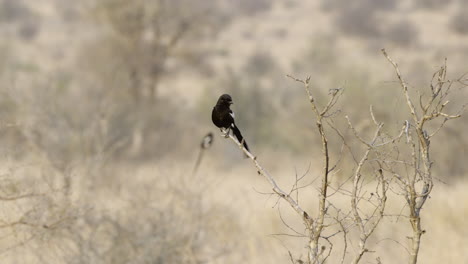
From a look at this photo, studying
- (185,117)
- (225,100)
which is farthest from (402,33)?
(225,100)

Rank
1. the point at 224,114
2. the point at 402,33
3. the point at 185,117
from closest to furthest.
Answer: the point at 224,114
the point at 185,117
the point at 402,33

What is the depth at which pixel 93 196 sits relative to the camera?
7539mm

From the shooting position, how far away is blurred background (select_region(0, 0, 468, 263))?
5.83 metres

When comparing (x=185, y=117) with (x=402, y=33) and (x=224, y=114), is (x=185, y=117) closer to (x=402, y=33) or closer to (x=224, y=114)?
(x=224, y=114)

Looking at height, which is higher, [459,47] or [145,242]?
[459,47]

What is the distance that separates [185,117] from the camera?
63.2ft

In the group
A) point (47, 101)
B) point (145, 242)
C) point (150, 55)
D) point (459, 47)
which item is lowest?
point (145, 242)

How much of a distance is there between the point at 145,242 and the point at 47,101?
4986 millimetres

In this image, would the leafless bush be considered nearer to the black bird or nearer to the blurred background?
the blurred background

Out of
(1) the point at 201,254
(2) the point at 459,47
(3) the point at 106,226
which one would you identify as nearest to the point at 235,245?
(1) the point at 201,254

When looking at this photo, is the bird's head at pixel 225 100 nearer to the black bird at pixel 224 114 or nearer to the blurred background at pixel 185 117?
the black bird at pixel 224 114

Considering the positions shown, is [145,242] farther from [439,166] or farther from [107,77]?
[107,77]

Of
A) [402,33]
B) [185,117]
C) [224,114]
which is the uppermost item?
[402,33]

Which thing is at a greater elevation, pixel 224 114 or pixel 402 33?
pixel 402 33
